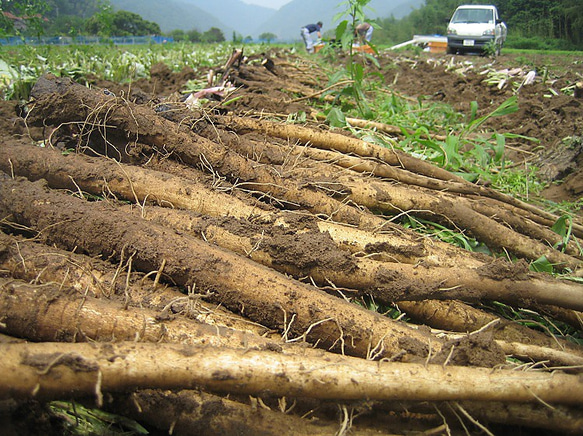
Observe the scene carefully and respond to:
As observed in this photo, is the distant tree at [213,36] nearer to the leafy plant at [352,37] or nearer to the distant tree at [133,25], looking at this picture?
the distant tree at [133,25]

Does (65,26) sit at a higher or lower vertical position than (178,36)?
lower

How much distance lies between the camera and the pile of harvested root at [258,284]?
1184mm

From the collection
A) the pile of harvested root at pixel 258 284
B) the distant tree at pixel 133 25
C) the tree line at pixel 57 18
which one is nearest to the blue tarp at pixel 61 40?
the tree line at pixel 57 18

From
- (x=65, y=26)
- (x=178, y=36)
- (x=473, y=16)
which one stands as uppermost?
(x=178, y=36)

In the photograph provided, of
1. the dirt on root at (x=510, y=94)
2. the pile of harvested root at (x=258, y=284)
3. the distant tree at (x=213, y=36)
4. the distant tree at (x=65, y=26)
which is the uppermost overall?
the distant tree at (x=213, y=36)

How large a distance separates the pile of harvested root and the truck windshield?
872cm

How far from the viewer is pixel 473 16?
31.5ft

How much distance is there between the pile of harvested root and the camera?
46.6 inches

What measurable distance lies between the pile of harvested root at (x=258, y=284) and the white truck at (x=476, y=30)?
885 cm

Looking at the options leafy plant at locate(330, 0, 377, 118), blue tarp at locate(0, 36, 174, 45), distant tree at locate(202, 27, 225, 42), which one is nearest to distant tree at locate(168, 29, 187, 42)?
distant tree at locate(202, 27, 225, 42)

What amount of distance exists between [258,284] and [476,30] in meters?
11.4

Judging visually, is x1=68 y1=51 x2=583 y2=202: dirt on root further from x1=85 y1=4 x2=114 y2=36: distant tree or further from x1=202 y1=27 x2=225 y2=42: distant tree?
x1=202 y1=27 x2=225 y2=42: distant tree

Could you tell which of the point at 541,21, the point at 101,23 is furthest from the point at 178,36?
the point at 541,21

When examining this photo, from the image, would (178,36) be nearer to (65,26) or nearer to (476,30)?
(65,26)
